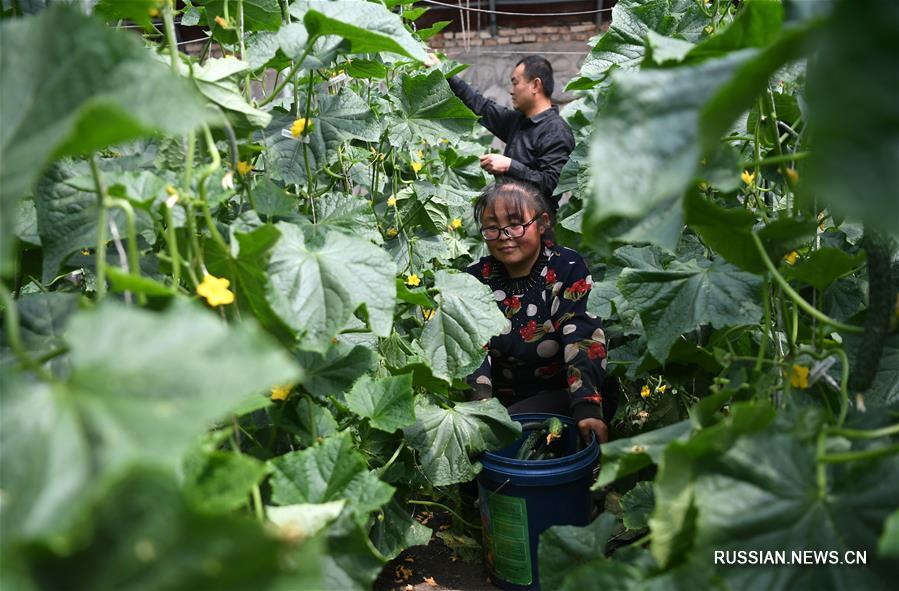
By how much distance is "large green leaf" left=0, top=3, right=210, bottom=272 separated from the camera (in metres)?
0.56

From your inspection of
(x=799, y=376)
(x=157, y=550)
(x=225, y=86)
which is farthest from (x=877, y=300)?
(x=225, y=86)

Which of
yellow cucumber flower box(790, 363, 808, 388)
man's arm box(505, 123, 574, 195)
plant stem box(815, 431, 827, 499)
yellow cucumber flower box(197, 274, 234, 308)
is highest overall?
yellow cucumber flower box(197, 274, 234, 308)

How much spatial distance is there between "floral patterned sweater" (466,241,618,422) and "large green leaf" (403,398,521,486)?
1.34 feet

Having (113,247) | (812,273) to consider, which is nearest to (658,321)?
(812,273)

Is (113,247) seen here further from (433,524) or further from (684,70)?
(433,524)

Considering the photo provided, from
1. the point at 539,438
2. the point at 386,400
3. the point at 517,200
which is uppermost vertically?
the point at 517,200

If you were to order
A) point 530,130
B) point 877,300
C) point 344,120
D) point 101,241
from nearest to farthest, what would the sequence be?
point 101,241 → point 877,300 → point 344,120 → point 530,130

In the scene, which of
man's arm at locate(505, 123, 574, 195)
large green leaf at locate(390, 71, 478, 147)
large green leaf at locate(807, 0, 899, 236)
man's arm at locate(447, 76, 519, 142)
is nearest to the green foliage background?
large green leaf at locate(807, 0, 899, 236)

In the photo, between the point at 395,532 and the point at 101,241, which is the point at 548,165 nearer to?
the point at 395,532

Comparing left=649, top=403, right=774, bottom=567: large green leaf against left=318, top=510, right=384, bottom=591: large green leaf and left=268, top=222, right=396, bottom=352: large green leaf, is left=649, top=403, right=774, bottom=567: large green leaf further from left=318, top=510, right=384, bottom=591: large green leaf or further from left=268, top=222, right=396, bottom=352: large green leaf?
left=268, top=222, right=396, bottom=352: large green leaf

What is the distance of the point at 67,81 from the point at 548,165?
11.7ft

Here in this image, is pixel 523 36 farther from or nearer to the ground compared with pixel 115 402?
nearer to the ground

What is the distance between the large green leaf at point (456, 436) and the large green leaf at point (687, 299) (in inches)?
28.5

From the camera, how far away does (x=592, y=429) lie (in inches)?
88.4
